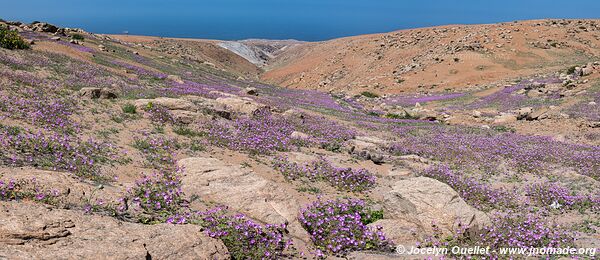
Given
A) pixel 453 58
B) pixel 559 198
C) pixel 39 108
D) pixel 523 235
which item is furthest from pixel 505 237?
pixel 453 58

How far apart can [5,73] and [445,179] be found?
18097 mm

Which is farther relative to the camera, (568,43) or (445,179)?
(568,43)

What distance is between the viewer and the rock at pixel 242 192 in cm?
805

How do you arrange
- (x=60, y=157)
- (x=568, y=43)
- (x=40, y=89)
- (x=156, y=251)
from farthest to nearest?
(x=568, y=43), (x=40, y=89), (x=60, y=157), (x=156, y=251)

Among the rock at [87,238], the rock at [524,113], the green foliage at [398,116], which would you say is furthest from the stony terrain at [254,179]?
the green foliage at [398,116]

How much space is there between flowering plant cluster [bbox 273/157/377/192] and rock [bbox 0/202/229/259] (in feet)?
17.9

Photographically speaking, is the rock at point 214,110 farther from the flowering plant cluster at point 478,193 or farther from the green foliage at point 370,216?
the green foliage at point 370,216

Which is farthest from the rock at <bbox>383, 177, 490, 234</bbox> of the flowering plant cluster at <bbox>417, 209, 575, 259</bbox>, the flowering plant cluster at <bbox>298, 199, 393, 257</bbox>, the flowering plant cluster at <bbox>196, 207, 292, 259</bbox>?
the flowering plant cluster at <bbox>196, 207, 292, 259</bbox>

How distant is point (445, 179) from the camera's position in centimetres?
1279

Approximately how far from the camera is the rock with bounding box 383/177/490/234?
28.0 ft

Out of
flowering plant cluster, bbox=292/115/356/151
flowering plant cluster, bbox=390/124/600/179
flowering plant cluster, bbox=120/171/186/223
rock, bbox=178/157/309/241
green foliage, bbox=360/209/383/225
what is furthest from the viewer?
flowering plant cluster, bbox=292/115/356/151

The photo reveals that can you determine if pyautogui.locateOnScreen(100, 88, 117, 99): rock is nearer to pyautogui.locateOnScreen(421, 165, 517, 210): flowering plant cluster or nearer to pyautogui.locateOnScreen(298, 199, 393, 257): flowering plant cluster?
pyautogui.locateOnScreen(298, 199, 393, 257): flowering plant cluster

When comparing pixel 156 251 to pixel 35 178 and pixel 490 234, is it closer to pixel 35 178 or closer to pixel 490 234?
pixel 35 178

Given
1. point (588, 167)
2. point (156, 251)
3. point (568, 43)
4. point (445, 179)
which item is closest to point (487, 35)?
point (568, 43)
